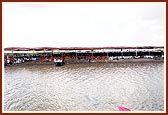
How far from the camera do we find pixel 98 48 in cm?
2856

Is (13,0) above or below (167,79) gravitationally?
above

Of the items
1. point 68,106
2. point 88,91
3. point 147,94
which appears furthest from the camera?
point 88,91

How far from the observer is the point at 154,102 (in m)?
10.4

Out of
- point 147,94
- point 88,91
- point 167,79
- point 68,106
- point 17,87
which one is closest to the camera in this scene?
point 167,79

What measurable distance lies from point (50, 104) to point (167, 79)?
6348 millimetres

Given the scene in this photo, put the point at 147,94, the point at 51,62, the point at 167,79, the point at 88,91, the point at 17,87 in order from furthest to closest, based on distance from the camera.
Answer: the point at 51,62 < the point at 17,87 < the point at 88,91 < the point at 147,94 < the point at 167,79

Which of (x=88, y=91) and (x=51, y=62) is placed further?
(x=51, y=62)

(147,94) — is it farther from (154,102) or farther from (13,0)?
(13,0)

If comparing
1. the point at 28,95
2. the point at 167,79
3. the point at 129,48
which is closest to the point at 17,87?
the point at 28,95

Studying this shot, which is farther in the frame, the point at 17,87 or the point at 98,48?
the point at 98,48

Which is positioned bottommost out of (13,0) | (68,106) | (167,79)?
(68,106)

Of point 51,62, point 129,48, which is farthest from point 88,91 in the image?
point 129,48

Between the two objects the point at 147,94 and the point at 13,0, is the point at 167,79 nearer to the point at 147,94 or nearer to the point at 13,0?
the point at 13,0

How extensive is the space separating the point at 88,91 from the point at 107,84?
2313 mm
